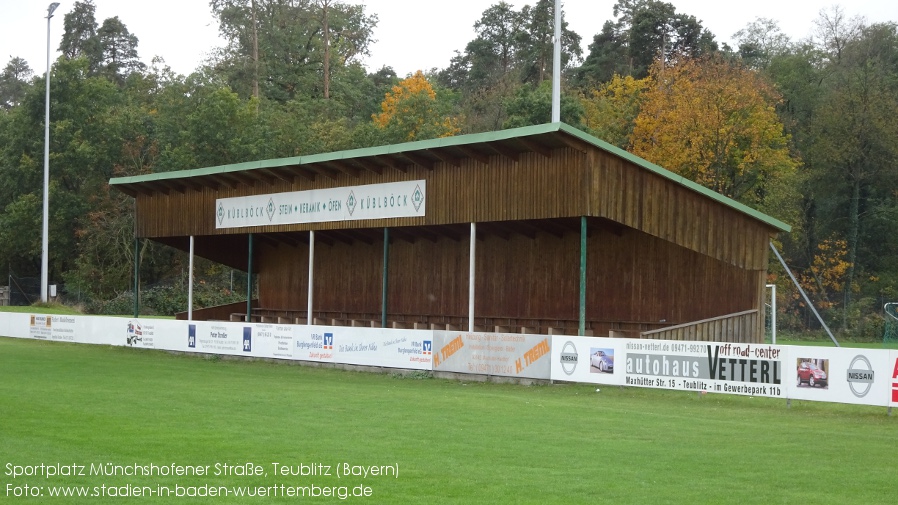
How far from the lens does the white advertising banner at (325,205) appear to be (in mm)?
31594

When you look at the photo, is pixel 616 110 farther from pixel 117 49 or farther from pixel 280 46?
pixel 117 49

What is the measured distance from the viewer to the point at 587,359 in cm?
2355

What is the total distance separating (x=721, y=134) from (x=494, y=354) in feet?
115

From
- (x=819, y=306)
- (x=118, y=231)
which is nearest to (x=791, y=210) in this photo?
(x=819, y=306)

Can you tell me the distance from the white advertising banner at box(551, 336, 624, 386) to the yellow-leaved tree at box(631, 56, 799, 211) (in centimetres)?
3456

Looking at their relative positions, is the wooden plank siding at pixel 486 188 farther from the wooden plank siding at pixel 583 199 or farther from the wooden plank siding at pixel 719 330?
the wooden plank siding at pixel 719 330

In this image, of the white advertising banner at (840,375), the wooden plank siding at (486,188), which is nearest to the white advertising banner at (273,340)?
the wooden plank siding at (486,188)

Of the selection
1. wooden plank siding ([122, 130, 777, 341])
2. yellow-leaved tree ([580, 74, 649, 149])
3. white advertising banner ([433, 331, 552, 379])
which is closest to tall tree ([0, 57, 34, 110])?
yellow-leaved tree ([580, 74, 649, 149])

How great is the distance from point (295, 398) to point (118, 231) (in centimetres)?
5188

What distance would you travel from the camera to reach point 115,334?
126 ft

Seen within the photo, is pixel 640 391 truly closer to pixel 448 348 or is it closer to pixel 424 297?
pixel 448 348

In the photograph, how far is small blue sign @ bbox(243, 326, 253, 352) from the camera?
107ft

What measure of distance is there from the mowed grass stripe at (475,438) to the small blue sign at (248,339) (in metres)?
7.96

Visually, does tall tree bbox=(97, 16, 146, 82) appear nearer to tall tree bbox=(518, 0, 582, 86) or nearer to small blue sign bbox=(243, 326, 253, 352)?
tall tree bbox=(518, 0, 582, 86)
